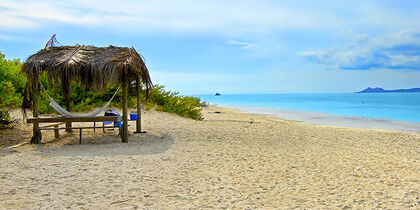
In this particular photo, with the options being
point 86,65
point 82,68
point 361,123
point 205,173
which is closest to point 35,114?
point 82,68

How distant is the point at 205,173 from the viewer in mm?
5379

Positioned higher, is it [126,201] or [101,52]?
[101,52]

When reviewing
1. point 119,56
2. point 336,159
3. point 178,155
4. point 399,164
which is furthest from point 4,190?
point 399,164

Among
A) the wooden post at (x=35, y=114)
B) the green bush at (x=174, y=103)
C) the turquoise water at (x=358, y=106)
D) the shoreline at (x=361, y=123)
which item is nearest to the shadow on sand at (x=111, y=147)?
the wooden post at (x=35, y=114)

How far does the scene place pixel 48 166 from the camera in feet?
18.6

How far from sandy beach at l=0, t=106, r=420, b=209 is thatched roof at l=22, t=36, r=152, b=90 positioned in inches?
58.5

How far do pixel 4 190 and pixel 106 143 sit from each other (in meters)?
3.66

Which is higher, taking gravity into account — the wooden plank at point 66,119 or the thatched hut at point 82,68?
the thatched hut at point 82,68

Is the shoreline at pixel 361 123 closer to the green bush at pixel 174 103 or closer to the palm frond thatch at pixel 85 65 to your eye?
the green bush at pixel 174 103

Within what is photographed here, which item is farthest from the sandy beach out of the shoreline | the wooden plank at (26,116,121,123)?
the shoreline

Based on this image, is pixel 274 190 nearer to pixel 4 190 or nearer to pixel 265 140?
pixel 4 190

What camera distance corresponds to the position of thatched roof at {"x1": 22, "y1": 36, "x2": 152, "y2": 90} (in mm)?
7652

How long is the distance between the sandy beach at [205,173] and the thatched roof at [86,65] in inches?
58.5

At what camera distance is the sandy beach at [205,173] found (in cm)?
409
